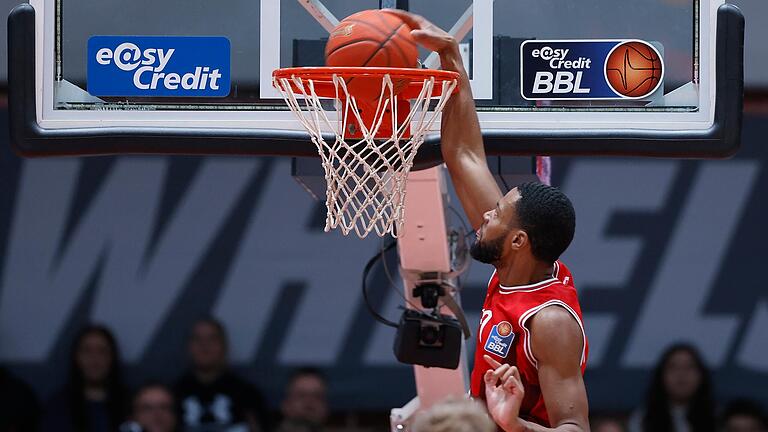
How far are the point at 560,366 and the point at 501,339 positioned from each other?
201 mm

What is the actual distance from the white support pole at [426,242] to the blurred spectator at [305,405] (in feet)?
8.81

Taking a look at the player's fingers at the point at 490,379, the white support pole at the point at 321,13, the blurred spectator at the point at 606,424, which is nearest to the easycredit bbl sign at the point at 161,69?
the white support pole at the point at 321,13

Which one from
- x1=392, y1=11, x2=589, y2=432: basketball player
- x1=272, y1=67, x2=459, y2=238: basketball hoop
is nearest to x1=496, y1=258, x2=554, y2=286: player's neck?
x1=392, y1=11, x2=589, y2=432: basketball player

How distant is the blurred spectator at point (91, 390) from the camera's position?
7621 millimetres

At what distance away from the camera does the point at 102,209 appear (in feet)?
25.6

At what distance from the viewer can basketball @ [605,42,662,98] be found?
4309 mm

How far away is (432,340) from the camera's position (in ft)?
15.4

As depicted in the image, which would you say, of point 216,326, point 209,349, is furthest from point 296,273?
point 209,349

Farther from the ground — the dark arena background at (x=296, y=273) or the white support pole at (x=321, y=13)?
the white support pole at (x=321, y=13)

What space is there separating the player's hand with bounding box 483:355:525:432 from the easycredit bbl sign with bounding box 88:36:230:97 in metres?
1.61

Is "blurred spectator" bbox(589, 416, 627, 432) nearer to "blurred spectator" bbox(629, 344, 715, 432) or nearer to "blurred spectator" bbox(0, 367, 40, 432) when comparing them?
"blurred spectator" bbox(629, 344, 715, 432)

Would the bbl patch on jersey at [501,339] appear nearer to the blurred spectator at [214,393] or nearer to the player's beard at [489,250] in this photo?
the player's beard at [489,250]

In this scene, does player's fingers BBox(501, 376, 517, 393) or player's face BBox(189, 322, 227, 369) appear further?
player's face BBox(189, 322, 227, 369)

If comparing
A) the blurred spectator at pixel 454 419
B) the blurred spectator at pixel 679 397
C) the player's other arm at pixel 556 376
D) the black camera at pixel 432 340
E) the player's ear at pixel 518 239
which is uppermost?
the blurred spectator at pixel 454 419
